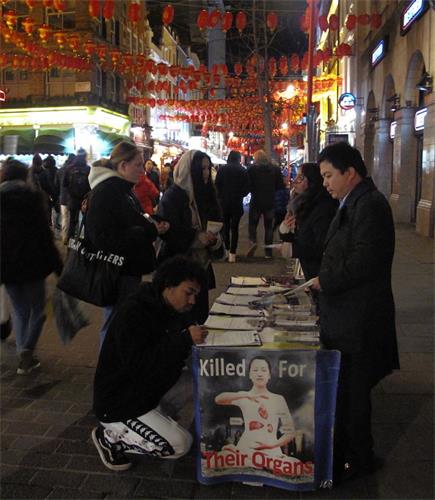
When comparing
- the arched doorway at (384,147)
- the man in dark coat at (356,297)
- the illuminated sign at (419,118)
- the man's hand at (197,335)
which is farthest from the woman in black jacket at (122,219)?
the arched doorway at (384,147)

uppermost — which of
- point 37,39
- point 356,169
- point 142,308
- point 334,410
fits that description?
point 37,39

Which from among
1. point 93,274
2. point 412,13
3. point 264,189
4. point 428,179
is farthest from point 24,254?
point 412,13

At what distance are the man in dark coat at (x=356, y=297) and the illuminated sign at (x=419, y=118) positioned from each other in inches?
465

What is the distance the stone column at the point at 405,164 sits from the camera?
16.0 metres

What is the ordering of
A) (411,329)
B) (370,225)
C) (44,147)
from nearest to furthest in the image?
(370,225)
(411,329)
(44,147)

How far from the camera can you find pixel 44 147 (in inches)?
1068

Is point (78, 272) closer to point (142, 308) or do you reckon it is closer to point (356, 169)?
point (142, 308)

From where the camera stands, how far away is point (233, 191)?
34.9ft

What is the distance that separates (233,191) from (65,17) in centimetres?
2236

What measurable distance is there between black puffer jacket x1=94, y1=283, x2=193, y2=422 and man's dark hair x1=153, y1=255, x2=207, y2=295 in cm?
7

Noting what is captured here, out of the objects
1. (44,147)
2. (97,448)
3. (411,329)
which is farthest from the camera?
(44,147)

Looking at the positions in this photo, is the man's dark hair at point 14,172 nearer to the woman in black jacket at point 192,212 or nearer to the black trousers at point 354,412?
the woman in black jacket at point 192,212

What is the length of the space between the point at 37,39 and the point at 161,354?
24425mm

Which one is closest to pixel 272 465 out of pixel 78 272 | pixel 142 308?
pixel 142 308
